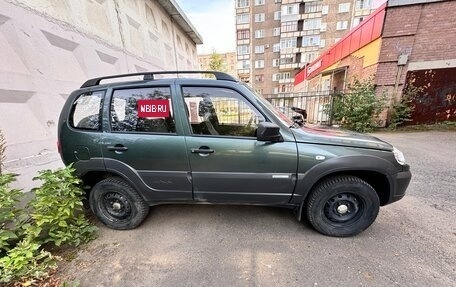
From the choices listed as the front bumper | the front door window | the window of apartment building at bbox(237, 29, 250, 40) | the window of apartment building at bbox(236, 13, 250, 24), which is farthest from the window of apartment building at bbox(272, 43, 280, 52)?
the front bumper

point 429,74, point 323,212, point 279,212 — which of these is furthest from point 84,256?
point 429,74

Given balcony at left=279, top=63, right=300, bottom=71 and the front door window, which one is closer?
the front door window

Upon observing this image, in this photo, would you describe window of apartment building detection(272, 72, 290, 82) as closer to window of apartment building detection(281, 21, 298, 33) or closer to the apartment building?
the apartment building

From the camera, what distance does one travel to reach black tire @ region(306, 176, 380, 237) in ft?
7.50

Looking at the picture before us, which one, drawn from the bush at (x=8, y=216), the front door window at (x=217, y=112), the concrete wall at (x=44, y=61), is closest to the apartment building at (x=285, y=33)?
the concrete wall at (x=44, y=61)

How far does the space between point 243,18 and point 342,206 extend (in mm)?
40282

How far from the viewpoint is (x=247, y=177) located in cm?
232

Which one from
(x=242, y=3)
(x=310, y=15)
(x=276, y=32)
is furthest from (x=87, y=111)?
(x=242, y=3)

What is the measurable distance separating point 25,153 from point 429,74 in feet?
37.4

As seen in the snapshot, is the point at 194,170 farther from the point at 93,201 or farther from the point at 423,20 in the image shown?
the point at 423,20

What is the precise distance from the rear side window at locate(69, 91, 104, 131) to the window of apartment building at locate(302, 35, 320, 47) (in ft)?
116

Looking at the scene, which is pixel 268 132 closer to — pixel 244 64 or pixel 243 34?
pixel 244 64

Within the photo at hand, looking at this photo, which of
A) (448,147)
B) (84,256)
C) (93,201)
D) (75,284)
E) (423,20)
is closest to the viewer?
(75,284)

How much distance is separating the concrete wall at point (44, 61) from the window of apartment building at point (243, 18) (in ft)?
115
